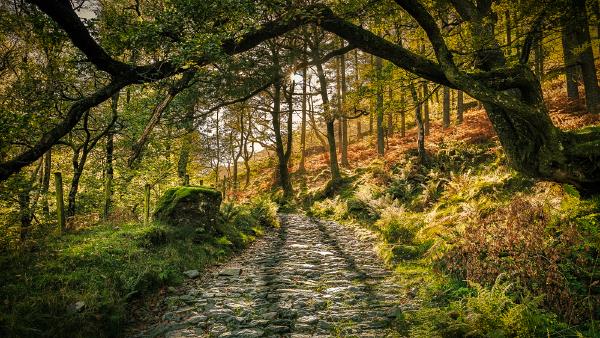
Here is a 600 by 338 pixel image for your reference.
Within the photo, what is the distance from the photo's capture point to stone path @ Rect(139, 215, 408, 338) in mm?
4906

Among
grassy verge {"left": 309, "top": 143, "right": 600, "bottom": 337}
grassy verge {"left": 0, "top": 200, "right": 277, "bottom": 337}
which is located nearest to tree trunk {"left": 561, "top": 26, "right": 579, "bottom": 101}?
grassy verge {"left": 309, "top": 143, "right": 600, "bottom": 337}

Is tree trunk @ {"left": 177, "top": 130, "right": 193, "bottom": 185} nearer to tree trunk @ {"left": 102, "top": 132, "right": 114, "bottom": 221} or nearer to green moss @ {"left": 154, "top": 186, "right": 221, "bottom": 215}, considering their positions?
tree trunk @ {"left": 102, "top": 132, "right": 114, "bottom": 221}

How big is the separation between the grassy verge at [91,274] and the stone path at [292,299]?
2.07ft

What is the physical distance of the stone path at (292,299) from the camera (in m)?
4.91

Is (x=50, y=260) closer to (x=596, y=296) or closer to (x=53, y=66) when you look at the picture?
(x=53, y=66)

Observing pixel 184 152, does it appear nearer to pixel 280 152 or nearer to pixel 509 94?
pixel 280 152

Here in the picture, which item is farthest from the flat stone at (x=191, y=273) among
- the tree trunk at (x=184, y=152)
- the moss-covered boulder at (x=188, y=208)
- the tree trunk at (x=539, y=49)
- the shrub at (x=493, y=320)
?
the tree trunk at (x=184, y=152)

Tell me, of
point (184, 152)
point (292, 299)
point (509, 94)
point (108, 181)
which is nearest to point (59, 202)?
point (108, 181)

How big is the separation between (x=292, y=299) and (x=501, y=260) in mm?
3398

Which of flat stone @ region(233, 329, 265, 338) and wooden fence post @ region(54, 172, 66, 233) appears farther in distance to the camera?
wooden fence post @ region(54, 172, 66, 233)

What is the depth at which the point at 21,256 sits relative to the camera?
5996 millimetres

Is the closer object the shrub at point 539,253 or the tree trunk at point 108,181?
the shrub at point 539,253

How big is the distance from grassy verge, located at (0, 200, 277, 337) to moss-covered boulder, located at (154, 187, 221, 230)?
1.66ft

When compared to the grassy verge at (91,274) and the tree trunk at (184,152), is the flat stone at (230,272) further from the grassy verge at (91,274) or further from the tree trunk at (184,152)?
the tree trunk at (184,152)
